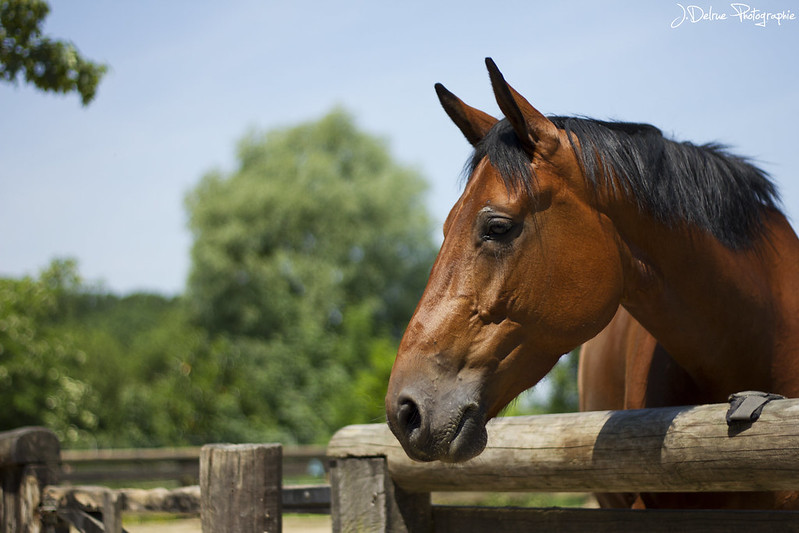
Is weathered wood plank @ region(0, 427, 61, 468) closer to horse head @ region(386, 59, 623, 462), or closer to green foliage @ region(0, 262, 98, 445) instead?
horse head @ region(386, 59, 623, 462)

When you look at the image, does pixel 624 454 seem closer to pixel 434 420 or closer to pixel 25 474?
pixel 434 420

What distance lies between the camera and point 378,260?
78.3 ft

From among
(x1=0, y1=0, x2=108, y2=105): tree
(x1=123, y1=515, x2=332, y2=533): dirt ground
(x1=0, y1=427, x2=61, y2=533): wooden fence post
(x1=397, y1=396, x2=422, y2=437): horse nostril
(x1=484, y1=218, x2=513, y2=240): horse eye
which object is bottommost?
(x1=123, y1=515, x2=332, y2=533): dirt ground

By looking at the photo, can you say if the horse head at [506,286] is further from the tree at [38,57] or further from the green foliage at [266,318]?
the green foliage at [266,318]

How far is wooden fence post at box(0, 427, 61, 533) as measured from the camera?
4.08m

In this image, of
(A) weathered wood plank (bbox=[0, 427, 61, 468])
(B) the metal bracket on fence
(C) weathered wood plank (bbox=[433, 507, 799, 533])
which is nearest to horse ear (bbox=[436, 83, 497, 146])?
(B) the metal bracket on fence

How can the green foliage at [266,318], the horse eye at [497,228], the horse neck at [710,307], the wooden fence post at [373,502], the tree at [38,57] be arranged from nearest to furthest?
the horse eye at [497,228], the horse neck at [710,307], the wooden fence post at [373,502], the tree at [38,57], the green foliage at [266,318]

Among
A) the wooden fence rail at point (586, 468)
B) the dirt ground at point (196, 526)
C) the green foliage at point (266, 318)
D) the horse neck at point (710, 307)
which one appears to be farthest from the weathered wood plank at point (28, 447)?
the green foliage at point (266, 318)

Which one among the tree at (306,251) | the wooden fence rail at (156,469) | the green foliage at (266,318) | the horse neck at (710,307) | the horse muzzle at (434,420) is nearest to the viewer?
the horse muzzle at (434,420)

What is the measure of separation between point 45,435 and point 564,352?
3.19m

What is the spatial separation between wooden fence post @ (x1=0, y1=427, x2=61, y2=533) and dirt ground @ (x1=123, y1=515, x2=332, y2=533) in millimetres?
5786

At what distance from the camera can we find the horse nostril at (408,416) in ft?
Answer: 6.33

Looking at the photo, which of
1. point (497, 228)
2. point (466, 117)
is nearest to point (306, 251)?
point (466, 117)

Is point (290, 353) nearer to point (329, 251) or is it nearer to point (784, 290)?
point (329, 251)
